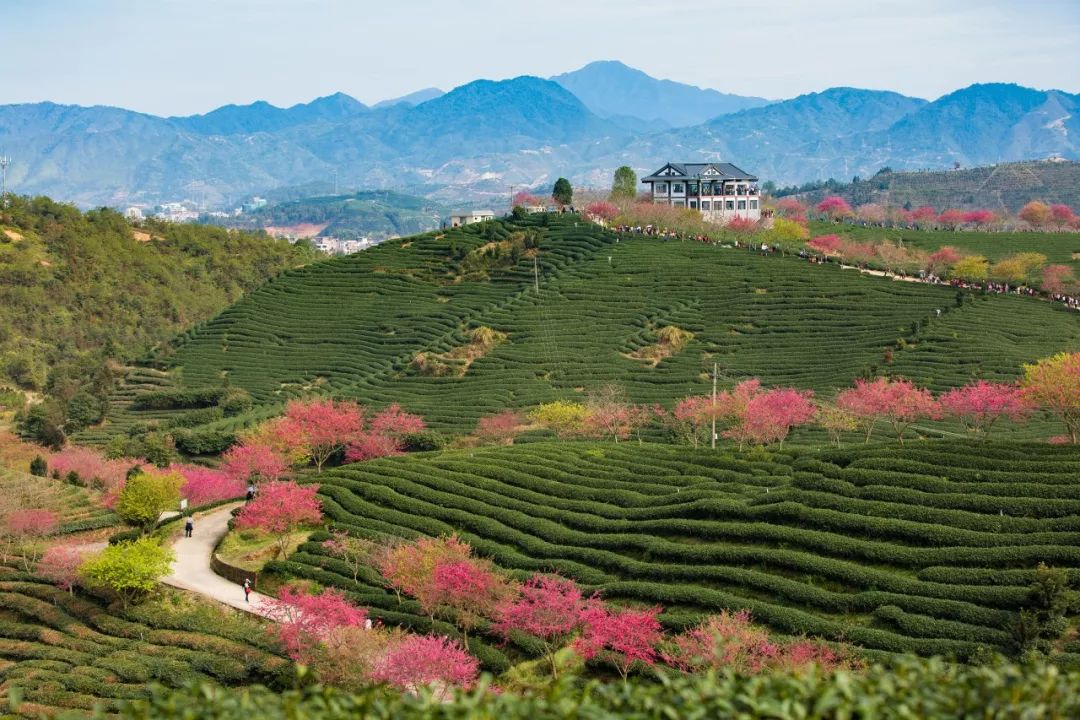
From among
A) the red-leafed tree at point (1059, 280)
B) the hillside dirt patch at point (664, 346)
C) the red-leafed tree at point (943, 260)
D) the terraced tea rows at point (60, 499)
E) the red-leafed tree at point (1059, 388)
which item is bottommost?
the terraced tea rows at point (60, 499)

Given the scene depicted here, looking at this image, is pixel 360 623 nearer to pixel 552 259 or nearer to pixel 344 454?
pixel 344 454

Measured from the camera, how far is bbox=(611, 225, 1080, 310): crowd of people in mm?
79812

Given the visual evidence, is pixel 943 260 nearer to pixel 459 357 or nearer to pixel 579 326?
pixel 579 326

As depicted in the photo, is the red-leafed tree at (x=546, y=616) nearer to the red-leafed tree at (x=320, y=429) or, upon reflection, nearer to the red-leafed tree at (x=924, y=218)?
the red-leafed tree at (x=320, y=429)

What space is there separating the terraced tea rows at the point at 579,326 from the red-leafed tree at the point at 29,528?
2495 centimetres

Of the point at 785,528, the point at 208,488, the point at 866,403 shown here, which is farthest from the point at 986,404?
the point at 208,488

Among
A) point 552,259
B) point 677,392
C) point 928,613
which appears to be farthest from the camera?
point 552,259

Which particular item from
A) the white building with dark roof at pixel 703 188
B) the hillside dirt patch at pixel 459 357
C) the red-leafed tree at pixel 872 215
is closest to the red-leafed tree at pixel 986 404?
the hillside dirt patch at pixel 459 357

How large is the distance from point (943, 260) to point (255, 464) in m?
69.2

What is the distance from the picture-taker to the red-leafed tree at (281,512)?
41.4 metres

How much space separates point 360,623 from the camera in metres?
32.6

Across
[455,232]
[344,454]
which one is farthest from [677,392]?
[455,232]

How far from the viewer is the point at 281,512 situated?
41.5 m

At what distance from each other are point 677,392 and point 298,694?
174ft
